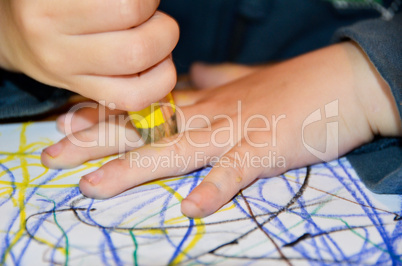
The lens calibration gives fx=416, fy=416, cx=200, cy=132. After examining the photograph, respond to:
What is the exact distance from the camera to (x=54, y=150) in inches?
20.2

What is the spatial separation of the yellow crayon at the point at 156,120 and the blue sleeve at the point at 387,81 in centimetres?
23

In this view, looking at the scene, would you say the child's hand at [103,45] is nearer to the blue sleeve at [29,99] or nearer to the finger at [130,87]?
the finger at [130,87]

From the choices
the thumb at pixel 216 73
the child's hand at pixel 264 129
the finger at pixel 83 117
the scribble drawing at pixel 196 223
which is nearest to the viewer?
the scribble drawing at pixel 196 223

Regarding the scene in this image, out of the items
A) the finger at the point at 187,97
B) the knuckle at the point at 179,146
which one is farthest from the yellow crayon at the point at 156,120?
the finger at the point at 187,97

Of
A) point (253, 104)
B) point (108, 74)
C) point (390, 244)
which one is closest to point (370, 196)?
point (390, 244)

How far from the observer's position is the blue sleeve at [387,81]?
0.46 metres

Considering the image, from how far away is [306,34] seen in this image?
79cm

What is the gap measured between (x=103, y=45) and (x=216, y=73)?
395mm

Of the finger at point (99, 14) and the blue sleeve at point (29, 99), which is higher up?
the finger at point (99, 14)

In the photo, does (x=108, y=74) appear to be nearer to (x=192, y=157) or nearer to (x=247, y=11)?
(x=192, y=157)

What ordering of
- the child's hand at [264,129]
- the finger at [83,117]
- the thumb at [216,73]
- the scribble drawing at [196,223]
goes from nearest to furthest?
the scribble drawing at [196,223]
the child's hand at [264,129]
the finger at [83,117]
the thumb at [216,73]

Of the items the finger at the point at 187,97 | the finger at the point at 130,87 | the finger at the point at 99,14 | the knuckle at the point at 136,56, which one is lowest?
the finger at the point at 187,97

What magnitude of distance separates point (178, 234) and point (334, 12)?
1.92ft

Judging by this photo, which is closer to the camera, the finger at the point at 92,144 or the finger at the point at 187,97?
the finger at the point at 92,144
